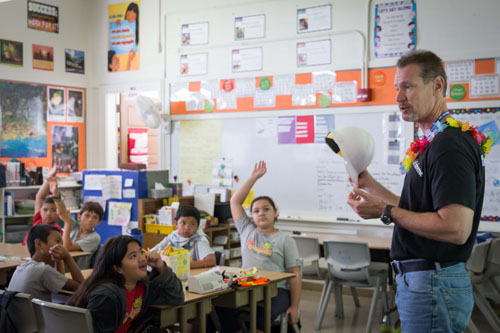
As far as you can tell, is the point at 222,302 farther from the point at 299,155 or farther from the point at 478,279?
the point at 299,155

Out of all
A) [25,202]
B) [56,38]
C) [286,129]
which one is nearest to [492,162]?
[286,129]

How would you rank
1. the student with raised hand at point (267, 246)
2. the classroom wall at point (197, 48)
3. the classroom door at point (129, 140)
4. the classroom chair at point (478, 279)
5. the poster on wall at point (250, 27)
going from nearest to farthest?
the student with raised hand at point (267, 246), the classroom chair at point (478, 279), the classroom wall at point (197, 48), the poster on wall at point (250, 27), the classroom door at point (129, 140)

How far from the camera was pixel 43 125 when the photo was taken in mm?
7832

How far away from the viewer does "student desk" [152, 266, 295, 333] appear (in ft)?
10.4

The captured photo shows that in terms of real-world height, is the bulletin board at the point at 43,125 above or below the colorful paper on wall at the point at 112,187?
above

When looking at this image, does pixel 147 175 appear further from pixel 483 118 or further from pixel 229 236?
pixel 483 118

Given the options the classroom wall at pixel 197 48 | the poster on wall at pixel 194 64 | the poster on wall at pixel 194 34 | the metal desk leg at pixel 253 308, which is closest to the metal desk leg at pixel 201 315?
the metal desk leg at pixel 253 308

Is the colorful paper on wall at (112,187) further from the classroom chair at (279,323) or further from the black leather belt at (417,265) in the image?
the black leather belt at (417,265)

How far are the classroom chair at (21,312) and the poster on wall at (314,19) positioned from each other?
473 cm

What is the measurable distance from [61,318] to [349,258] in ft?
9.40

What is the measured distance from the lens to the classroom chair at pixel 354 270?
16.2 feet

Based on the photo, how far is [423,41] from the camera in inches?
239

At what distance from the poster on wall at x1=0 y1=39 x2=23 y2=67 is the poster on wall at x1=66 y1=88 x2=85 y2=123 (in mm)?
842

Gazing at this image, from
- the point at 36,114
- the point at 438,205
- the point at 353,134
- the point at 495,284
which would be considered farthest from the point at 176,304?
the point at 36,114
